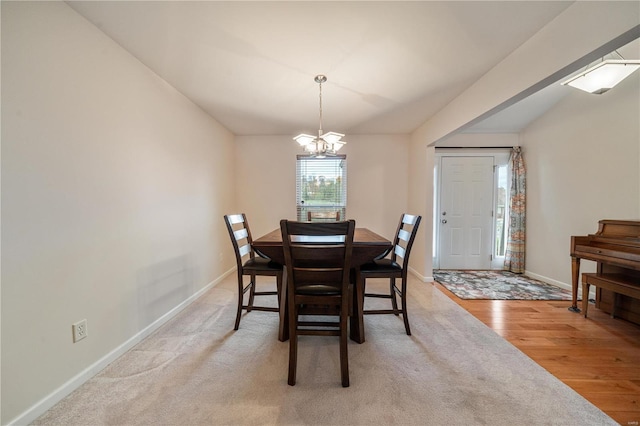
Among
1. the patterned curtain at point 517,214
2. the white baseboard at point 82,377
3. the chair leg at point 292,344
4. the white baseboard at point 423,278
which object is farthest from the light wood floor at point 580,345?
the white baseboard at point 82,377

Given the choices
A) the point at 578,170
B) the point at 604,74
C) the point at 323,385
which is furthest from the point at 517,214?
the point at 323,385

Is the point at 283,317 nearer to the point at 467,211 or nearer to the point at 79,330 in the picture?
the point at 79,330

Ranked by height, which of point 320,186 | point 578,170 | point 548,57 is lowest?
point 320,186

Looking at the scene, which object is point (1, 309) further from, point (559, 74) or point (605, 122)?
point (605, 122)

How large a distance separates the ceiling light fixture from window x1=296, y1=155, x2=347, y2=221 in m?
2.85

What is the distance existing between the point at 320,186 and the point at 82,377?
344 centimetres

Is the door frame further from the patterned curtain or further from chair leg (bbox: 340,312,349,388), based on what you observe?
chair leg (bbox: 340,312,349,388)

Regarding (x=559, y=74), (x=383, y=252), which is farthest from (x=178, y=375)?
(x=559, y=74)

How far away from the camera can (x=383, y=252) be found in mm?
→ 1888

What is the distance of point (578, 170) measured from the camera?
10.3ft

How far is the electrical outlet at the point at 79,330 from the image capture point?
1.46 m

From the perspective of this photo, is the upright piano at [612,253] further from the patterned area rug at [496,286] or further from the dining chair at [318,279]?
the dining chair at [318,279]

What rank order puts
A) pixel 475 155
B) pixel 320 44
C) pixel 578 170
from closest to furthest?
pixel 320 44
pixel 578 170
pixel 475 155

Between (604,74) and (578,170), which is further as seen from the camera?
(578,170)
